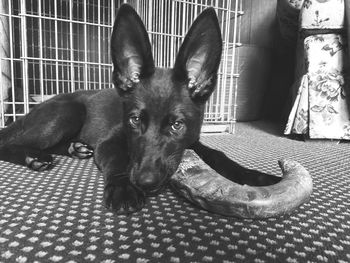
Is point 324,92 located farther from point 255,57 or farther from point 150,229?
point 150,229

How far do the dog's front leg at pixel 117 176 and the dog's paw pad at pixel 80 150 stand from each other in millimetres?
312

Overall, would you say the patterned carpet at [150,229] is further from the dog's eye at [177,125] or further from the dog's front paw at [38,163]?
the dog's eye at [177,125]

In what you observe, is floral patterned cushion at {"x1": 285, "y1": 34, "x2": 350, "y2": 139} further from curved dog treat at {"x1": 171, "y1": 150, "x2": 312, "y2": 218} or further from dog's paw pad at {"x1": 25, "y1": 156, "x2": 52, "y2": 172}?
dog's paw pad at {"x1": 25, "y1": 156, "x2": 52, "y2": 172}

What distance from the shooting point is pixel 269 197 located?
1002mm

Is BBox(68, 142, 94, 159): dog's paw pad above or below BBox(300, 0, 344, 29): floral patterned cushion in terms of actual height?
below

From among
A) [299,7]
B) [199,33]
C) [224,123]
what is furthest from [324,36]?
[199,33]

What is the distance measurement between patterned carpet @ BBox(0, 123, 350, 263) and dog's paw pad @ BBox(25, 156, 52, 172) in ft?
0.27

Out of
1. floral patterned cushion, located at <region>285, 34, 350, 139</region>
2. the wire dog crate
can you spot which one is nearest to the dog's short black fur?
the wire dog crate

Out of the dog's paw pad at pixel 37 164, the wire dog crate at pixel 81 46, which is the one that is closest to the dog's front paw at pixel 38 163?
the dog's paw pad at pixel 37 164

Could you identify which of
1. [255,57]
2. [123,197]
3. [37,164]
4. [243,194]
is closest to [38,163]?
[37,164]

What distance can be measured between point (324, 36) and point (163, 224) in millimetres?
2531

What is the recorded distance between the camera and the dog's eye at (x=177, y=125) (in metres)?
1.34

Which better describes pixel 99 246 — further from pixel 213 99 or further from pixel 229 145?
pixel 213 99

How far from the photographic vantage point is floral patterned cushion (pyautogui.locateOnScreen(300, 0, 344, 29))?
268 cm
